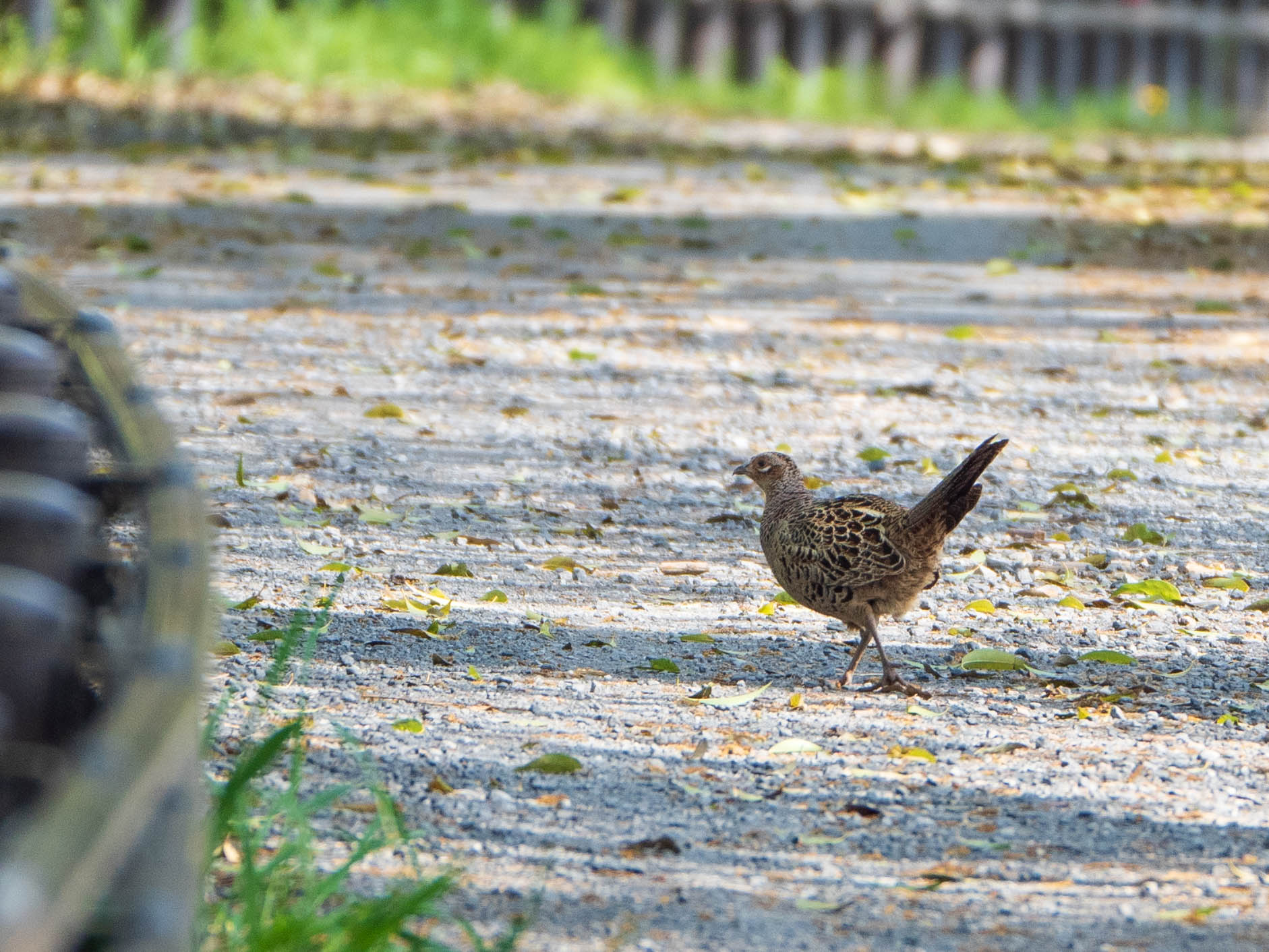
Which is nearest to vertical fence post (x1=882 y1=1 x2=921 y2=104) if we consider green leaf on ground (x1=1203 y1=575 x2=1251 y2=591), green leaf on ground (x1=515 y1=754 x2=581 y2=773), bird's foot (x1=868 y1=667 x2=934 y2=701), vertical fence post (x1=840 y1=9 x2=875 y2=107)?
vertical fence post (x1=840 y1=9 x2=875 y2=107)

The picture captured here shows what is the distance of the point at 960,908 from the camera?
2.82 m

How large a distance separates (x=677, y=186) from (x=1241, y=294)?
3.65m

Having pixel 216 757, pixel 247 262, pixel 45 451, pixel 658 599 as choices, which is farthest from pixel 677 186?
pixel 45 451

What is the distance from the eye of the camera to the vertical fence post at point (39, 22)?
37.7 feet

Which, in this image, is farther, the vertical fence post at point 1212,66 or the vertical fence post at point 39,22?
the vertical fence post at point 1212,66

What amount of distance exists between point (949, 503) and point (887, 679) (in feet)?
1.47

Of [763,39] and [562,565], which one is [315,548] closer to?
[562,565]

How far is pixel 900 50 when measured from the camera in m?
18.1

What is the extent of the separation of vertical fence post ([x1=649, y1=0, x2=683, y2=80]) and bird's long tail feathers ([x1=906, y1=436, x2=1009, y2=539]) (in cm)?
1318

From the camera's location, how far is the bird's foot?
386cm

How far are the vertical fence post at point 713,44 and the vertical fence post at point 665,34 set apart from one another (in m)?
0.25

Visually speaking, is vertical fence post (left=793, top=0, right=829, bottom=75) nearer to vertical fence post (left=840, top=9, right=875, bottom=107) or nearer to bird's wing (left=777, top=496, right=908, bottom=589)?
vertical fence post (left=840, top=9, right=875, bottom=107)

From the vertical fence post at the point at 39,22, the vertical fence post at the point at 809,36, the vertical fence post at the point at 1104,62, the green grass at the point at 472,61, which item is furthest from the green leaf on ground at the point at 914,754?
the vertical fence post at the point at 1104,62

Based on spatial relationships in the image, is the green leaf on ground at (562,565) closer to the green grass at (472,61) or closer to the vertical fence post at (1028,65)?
the green grass at (472,61)
